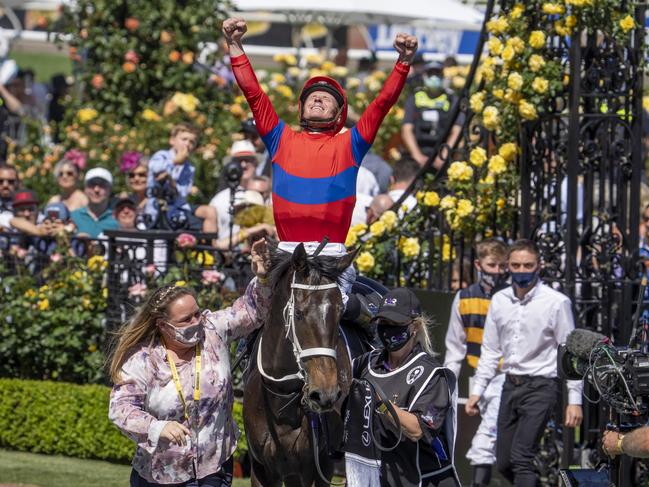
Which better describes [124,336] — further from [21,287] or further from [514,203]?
[21,287]

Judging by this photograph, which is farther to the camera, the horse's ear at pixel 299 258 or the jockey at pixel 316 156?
the jockey at pixel 316 156

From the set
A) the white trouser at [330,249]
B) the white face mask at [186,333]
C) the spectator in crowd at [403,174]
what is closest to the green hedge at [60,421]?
the spectator in crowd at [403,174]

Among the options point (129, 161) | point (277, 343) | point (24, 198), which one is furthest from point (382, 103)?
point (129, 161)

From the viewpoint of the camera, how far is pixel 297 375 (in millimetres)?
7277

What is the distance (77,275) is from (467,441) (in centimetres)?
376

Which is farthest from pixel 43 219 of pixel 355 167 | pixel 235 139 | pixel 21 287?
pixel 355 167

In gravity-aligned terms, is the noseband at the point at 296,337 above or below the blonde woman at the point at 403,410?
above

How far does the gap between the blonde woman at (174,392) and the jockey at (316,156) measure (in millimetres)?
821

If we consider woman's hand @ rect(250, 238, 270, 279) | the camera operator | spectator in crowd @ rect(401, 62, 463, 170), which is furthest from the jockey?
spectator in crowd @ rect(401, 62, 463, 170)

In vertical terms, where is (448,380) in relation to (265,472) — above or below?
above

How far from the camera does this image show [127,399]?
22.9 ft

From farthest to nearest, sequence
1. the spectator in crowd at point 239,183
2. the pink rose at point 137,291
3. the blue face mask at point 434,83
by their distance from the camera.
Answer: the blue face mask at point 434,83 < the spectator in crowd at point 239,183 < the pink rose at point 137,291

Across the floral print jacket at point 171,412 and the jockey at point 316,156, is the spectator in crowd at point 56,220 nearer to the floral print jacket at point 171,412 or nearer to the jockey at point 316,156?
the jockey at point 316,156

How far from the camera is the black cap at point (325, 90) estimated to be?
316 inches
